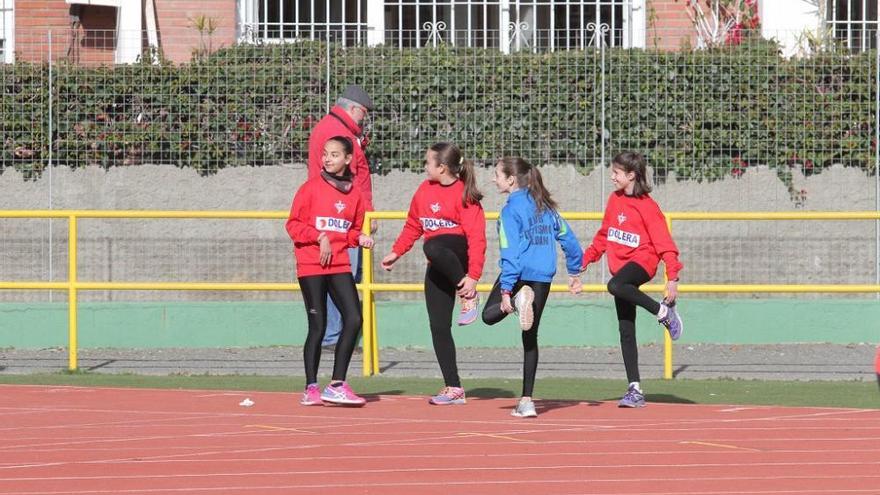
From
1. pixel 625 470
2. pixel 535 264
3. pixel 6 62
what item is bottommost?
pixel 625 470

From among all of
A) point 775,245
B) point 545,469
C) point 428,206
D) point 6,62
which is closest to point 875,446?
point 545,469

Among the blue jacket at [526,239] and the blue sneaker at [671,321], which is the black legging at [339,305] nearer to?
the blue jacket at [526,239]

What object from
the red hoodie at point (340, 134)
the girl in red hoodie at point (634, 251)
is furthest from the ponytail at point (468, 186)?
the red hoodie at point (340, 134)

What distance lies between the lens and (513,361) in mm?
14039

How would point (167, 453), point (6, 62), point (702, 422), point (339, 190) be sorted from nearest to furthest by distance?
point (167, 453) < point (702, 422) < point (339, 190) < point (6, 62)

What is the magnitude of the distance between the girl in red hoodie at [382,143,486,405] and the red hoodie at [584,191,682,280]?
0.77 meters

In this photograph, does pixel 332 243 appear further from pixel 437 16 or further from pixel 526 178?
pixel 437 16

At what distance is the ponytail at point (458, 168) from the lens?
10.3 metres

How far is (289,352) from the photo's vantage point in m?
14.6

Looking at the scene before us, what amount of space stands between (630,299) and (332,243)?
1924mm

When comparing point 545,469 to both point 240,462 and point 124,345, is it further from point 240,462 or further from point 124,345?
point 124,345

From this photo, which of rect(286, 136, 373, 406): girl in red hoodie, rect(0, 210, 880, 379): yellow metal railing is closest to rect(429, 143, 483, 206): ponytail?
rect(286, 136, 373, 406): girl in red hoodie

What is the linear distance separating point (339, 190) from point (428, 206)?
577 millimetres

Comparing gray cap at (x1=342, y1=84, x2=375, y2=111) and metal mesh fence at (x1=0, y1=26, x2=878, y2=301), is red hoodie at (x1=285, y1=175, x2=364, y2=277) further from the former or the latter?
metal mesh fence at (x1=0, y1=26, x2=878, y2=301)
